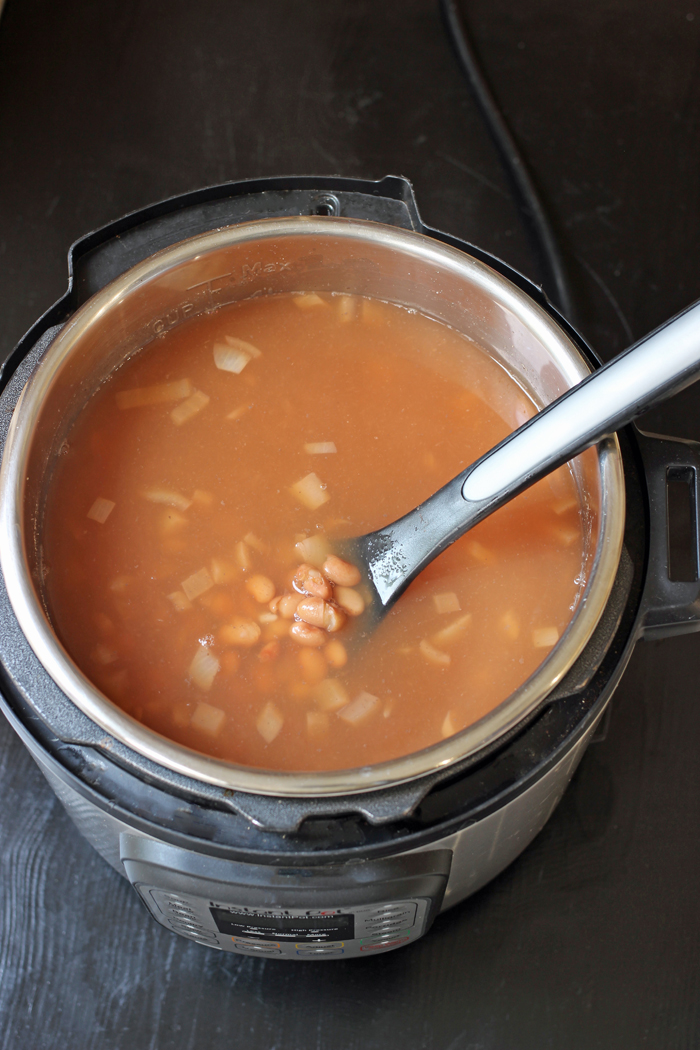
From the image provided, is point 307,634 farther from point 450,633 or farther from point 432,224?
point 432,224

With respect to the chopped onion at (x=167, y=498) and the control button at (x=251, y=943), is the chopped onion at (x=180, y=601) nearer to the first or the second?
the chopped onion at (x=167, y=498)

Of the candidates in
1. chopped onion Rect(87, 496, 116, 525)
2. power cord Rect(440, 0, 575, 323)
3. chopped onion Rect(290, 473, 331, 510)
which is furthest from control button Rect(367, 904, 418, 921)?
power cord Rect(440, 0, 575, 323)

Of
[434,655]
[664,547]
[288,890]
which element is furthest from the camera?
[434,655]

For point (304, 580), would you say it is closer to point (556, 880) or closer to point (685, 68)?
point (556, 880)

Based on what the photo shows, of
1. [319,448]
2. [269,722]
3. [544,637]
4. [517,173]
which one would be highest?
[517,173]

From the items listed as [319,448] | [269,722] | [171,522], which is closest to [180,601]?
[171,522]

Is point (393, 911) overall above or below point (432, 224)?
below

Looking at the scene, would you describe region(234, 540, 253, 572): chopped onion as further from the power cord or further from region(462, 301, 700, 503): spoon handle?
the power cord
